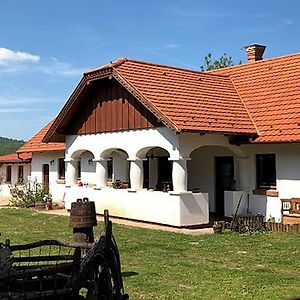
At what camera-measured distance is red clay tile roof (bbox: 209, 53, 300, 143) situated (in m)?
16.4

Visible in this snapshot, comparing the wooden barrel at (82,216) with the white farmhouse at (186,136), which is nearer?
the wooden barrel at (82,216)

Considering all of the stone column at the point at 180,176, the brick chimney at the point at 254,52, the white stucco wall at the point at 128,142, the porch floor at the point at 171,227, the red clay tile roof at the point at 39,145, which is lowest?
the porch floor at the point at 171,227

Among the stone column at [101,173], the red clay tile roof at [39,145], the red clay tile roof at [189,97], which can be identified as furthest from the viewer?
the red clay tile roof at [39,145]

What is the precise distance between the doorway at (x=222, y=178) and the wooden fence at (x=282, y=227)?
3.23 metres

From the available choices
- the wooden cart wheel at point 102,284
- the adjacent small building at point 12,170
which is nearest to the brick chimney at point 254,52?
the adjacent small building at point 12,170

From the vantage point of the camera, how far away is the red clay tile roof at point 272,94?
644 inches

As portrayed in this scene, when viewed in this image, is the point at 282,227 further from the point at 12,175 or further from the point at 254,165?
the point at 12,175

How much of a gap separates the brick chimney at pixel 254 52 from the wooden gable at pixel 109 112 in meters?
7.86

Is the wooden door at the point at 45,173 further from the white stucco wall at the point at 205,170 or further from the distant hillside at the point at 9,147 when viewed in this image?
the distant hillside at the point at 9,147

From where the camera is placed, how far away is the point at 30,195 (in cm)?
2608

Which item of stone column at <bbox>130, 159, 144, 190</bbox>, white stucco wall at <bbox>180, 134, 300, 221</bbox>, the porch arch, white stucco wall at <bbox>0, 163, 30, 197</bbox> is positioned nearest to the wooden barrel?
white stucco wall at <bbox>180, 134, 300, 221</bbox>

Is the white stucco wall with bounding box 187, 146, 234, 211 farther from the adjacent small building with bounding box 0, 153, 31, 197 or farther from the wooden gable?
the adjacent small building with bounding box 0, 153, 31, 197

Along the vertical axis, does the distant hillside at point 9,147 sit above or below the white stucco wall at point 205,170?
above

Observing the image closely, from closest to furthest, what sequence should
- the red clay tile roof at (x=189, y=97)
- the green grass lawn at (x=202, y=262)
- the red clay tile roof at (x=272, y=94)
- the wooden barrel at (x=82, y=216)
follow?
1. the wooden barrel at (x=82, y=216)
2. the green grass lawn at (x=202, y=262)
3. the red clay tile roof at (x=189, y=97)
4. the red clay tile roof at (x=272, y=94)
